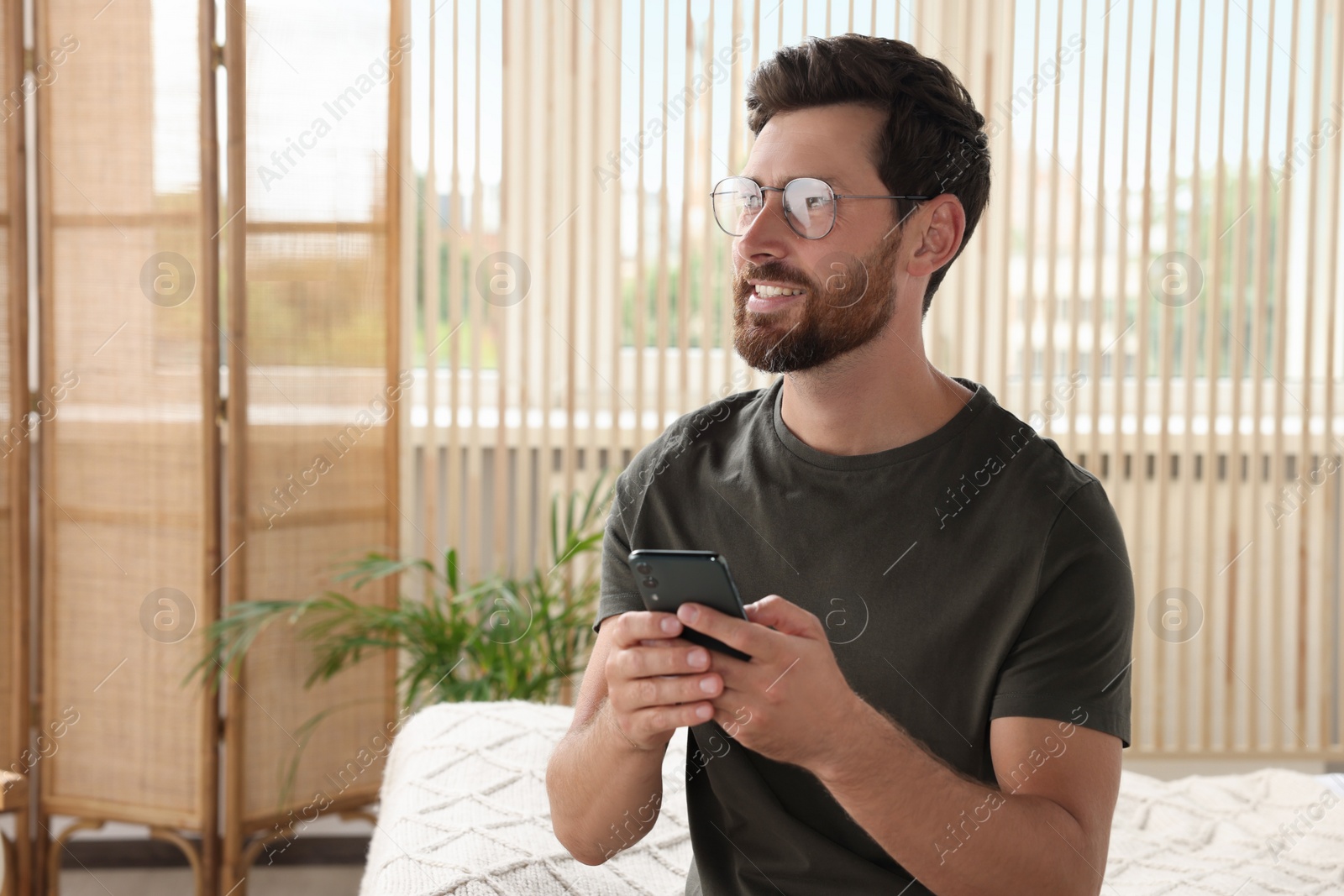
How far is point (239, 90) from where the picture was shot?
98.0 inches

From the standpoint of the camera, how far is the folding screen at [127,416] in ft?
8.08

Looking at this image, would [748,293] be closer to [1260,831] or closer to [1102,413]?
[1260,831]

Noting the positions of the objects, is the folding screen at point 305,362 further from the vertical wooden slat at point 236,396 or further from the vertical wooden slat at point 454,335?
the vertical wooden slat at point 454,335

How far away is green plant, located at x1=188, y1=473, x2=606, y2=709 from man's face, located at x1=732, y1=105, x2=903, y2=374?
1.32 m

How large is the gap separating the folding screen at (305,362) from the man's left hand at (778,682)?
1893 mm

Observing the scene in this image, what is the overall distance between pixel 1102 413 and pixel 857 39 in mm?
2178

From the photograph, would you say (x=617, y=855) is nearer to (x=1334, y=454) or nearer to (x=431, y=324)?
(x=431, y=324)

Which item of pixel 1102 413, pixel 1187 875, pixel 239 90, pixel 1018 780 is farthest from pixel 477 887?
pixel 1102 413

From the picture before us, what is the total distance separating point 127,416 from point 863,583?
6.41 feet

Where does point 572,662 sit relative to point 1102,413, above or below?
below

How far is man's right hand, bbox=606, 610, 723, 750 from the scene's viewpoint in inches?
37.7

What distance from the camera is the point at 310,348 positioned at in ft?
8.74

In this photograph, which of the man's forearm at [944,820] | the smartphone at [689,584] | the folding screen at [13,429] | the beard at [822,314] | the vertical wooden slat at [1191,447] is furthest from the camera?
the vertical wooden slat at [1191,447]

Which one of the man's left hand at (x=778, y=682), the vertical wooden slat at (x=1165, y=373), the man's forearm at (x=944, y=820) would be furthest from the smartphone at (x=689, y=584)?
the vertical wooden slat at (x=1165, y=373)
